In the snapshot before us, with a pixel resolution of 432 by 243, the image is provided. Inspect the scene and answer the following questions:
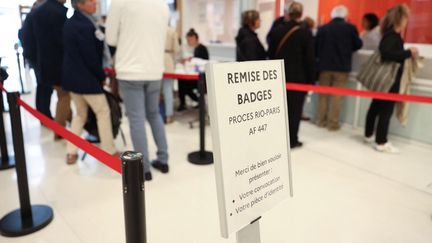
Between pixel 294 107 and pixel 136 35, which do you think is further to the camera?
pixel 294 107

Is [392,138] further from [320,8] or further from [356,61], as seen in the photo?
[320,8]

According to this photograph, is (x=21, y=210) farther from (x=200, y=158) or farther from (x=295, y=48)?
(x=295, y=48)

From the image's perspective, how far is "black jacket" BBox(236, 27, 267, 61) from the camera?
3773mm

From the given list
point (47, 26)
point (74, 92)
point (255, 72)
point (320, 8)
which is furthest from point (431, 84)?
point (47, 26)

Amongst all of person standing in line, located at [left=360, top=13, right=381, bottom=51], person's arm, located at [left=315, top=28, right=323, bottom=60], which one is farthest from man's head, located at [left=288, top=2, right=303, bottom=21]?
person standing in line, located at [left=360, top=13, right=381, bottom=51]

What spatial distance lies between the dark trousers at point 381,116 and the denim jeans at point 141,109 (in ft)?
7.40

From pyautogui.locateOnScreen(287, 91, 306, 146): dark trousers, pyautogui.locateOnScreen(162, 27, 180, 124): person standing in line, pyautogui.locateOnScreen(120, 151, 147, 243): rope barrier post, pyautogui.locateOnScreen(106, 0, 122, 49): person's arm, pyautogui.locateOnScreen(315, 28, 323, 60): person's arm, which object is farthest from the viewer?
pyautogui.locateOnScreen(162, 27, 180, 124): person standing in line

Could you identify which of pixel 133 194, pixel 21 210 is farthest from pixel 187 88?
pixel 133 194

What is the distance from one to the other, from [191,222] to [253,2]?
14.6ft

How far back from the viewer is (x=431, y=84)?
11.9ft

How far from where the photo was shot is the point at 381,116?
11.9ft

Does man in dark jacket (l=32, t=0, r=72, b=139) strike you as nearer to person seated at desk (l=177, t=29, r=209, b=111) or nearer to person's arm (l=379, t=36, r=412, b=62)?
person seated at desk (l=177, t=29, r=209, b=111)

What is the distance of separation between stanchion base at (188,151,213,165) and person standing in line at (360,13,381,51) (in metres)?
2.56

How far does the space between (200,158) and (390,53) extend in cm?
208
